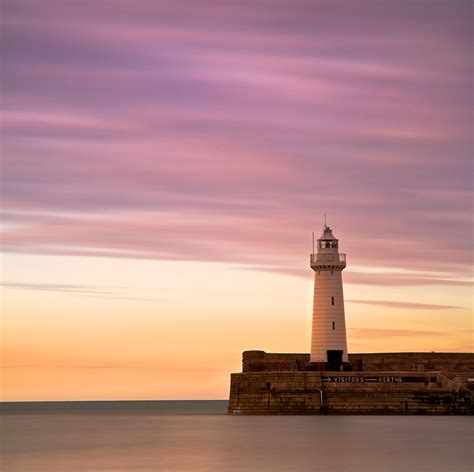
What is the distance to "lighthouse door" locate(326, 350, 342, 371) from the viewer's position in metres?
56.2

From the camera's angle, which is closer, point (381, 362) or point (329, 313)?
point (329, 313)

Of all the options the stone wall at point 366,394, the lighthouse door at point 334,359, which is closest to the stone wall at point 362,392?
the stone wall at point 366,394

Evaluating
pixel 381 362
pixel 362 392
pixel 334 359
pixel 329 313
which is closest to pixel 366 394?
pixel 362 392

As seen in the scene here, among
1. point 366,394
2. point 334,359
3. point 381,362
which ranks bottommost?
point 366,394

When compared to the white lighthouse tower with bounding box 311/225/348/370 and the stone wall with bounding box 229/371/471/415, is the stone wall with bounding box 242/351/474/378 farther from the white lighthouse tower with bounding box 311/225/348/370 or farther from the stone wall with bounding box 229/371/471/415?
the stone wall with bounding box 229/371/471/415

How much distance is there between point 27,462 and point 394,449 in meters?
13.8

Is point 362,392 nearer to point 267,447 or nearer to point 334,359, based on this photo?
point 334,359

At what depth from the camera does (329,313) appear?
56.5 m

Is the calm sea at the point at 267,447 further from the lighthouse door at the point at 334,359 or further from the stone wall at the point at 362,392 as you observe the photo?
the lighthouse door at the point at 334,359

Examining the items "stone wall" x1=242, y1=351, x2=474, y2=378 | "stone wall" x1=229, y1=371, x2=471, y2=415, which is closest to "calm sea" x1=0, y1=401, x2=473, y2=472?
"stone wall" x1=229, y1=371, x2=471, y2=415

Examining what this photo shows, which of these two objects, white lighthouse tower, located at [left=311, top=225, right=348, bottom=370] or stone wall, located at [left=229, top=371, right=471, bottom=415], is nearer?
stone wall, located at [left=229, top=371, right=471, bottom=415]

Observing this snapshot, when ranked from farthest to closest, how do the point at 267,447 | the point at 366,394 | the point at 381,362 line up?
the point at 381,362
the point at 366,394
the point at 267,447

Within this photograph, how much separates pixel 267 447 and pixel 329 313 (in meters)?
14.1

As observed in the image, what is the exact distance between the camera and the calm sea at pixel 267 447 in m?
38.2
